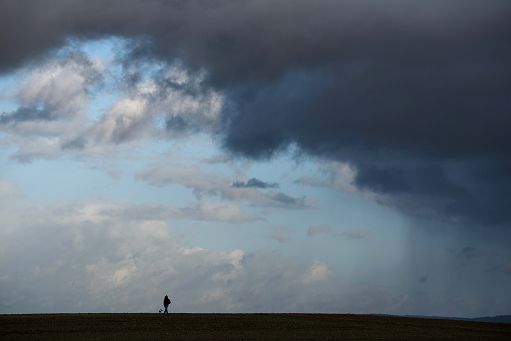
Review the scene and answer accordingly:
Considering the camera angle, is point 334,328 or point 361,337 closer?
point 361,337

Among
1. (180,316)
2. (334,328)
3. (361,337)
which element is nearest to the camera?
(361,337)

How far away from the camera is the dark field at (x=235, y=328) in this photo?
6588 centimetres

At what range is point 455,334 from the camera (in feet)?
237

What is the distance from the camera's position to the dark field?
65.9 metres

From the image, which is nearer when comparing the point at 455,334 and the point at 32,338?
the point at 32,338

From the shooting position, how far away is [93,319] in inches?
3292

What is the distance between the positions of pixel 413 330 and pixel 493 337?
8115 millimetres

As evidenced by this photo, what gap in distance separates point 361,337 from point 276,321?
17731 millimetres

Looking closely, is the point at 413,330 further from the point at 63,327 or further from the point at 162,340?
the point at 63,327

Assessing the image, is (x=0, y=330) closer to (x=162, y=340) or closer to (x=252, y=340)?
(x=162, y=340)

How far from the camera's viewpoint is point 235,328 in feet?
244

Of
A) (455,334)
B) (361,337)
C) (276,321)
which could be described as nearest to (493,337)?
(455,334)

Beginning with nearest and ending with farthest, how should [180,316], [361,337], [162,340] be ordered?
[162,340] → [361,337] → [180,316]

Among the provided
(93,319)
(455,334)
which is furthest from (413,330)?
(93,319)
